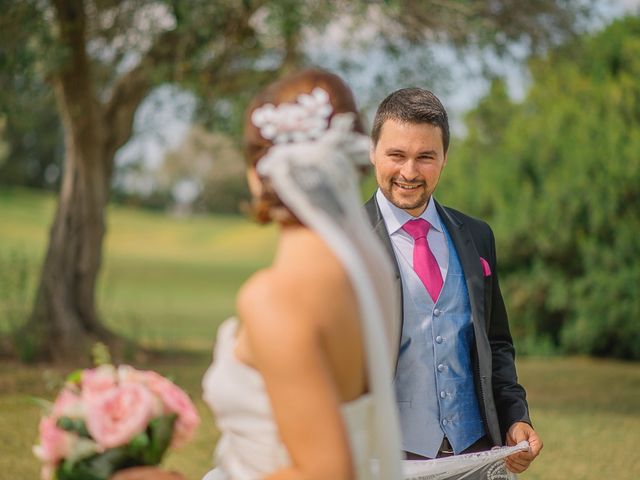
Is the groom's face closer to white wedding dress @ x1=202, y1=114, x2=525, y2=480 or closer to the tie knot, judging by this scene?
the tie knot

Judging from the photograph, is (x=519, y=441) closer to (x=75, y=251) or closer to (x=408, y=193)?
(x=408, y=193)

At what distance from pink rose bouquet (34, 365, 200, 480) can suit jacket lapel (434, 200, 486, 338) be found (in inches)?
57.7

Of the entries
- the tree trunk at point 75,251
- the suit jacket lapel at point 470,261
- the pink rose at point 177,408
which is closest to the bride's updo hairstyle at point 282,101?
the pink rose at point 177,408

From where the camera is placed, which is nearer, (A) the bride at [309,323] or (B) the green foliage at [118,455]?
(A) the bride at [309,323]

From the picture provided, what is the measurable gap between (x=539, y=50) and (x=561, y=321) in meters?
4.59

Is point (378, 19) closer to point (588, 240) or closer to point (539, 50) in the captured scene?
point (539, 50)

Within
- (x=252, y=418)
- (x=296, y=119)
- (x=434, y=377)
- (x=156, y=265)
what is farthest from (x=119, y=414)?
(x=156, y=265)

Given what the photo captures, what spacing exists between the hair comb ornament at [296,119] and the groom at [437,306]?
1403 mm

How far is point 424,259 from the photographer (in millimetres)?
3615

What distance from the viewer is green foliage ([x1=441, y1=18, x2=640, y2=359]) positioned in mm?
14297

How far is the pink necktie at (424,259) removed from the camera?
358 centimetres

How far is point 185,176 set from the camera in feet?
238

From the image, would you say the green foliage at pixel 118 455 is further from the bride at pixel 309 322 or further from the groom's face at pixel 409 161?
the groom's face at pixel 409 161

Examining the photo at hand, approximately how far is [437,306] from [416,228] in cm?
33
